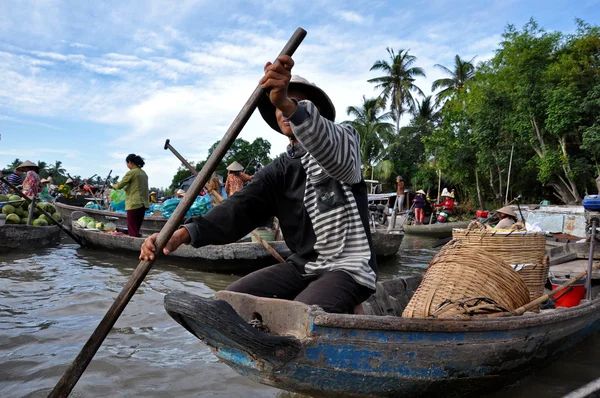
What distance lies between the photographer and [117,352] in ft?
10.4

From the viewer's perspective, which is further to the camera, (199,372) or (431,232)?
(431,232)

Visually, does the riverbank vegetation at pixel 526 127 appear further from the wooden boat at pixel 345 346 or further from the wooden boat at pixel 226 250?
the wooden boat at pixel 345 346

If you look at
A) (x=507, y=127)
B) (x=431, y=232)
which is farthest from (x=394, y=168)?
(x=431, y=232)

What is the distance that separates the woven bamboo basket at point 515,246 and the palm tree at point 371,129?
21662mm

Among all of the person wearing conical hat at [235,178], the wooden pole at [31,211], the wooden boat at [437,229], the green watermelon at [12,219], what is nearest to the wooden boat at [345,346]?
the person wearing conical hat at [235,178]

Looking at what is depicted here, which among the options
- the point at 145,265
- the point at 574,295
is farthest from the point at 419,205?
the point at 145,265

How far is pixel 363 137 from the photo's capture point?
2648 centimetres

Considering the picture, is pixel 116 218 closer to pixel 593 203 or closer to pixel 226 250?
pixel 226 250

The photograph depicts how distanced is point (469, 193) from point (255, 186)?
2279cm

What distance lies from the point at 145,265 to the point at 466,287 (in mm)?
1804

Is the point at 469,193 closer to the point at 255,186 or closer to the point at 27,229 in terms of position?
the point at 27,229

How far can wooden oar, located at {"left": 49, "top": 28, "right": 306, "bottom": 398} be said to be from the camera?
6.17 ft

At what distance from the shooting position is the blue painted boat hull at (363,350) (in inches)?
67.6

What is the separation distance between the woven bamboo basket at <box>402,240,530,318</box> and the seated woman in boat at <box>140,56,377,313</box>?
2.11ft
